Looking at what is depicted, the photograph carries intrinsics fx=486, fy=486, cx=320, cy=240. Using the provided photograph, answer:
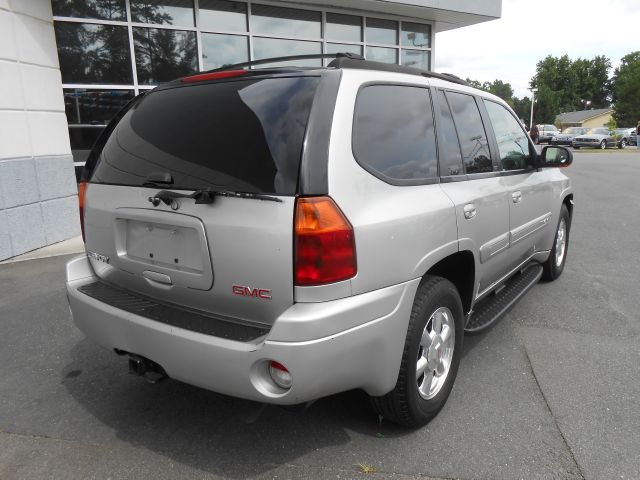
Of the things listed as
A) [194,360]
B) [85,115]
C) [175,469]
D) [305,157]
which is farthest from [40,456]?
[85,115]

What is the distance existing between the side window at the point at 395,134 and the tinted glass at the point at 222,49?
7.64 m

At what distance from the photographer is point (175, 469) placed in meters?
2.35

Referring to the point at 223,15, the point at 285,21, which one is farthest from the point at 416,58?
the point at 223,15

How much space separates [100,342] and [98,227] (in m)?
0.62

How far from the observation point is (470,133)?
3.20m

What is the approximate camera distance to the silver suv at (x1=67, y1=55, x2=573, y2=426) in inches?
78.7

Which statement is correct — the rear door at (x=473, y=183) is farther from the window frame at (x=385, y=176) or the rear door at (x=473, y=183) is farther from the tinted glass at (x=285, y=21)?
the tinted glass at (x=285, y=21)

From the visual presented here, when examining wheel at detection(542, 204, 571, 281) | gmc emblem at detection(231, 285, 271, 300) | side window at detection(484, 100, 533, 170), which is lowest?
wheel at detection(542, 204, 571, 281)

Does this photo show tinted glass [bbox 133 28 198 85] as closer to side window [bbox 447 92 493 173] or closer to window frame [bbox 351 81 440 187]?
side window [bbox 447 92 493 173]

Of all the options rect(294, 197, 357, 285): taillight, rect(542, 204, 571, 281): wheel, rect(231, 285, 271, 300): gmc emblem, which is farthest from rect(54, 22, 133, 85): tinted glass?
rect(294, 197, 357, 285): taillight

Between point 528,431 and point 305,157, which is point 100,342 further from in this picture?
point 528,431

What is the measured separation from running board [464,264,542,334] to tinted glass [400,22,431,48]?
29.9ft

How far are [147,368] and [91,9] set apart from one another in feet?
25.9

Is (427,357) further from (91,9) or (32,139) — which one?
(91,9)
